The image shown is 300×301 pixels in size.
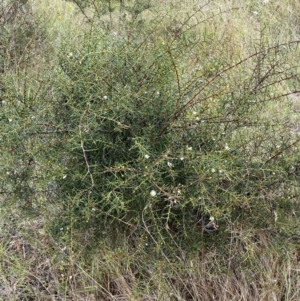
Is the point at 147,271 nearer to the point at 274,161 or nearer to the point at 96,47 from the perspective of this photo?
the point at 274,161

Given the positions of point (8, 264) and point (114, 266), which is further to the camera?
point (8, 264)

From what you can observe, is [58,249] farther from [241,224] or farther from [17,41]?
[17,41]

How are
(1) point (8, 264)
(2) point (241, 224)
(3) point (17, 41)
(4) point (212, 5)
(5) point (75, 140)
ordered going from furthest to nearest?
(4) point (212, 5) < (3) point (17, 41) < (1) point (8, 264) < (2) point (241, 224) < (5) point (75, 140)

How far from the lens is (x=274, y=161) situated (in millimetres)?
1893

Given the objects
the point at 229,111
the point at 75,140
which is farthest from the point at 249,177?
the point at 75,140

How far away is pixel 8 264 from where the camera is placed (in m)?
2.03

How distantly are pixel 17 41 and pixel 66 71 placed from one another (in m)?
1.64

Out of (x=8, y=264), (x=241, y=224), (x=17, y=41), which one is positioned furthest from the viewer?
(x=17, y=41)

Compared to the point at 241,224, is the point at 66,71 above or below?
above

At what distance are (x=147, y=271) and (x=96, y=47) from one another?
3.29 ft

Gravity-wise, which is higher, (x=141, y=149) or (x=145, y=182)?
(x=141, y=149)

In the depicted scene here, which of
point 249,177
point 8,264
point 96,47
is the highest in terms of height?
point 96,47

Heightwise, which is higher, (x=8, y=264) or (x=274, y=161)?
(x=274, y=161)

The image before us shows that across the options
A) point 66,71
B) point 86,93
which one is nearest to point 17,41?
point 66,71
